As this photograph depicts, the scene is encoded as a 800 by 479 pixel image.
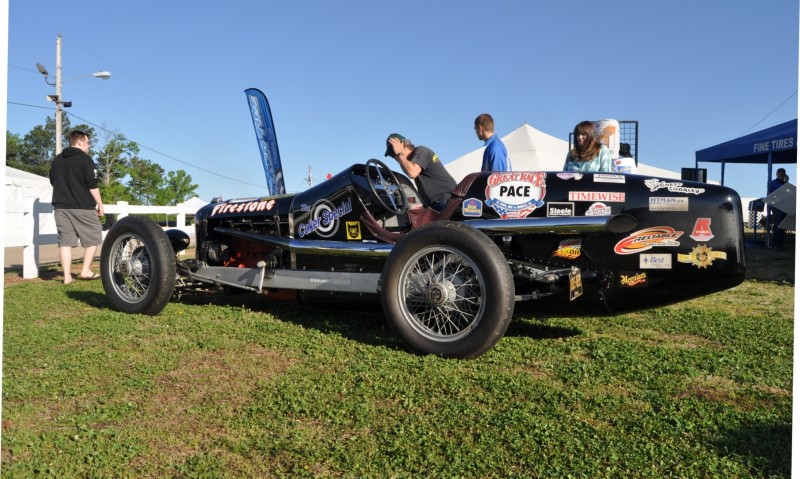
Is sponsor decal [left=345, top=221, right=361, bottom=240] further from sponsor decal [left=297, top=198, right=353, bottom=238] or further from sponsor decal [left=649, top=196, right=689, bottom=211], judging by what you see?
sponsor decal [left=649, top=196, right=689, bottom=211]

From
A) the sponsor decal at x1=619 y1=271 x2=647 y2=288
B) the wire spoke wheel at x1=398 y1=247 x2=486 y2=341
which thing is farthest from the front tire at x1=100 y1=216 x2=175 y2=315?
the sponsor decal at x1=619 y1=271 x2=647 y2=288

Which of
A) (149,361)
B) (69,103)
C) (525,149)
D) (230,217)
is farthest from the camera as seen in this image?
(69,103)

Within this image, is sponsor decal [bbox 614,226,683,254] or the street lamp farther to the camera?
the street lamp

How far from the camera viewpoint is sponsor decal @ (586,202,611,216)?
371cm

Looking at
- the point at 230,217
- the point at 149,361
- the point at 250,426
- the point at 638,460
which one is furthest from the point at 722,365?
the point at 230,217

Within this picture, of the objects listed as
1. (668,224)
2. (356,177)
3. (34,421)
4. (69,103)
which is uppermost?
(69,103)

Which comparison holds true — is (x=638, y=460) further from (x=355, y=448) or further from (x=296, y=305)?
(x=296, y=305)

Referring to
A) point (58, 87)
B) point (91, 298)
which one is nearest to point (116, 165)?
point (58, 87)

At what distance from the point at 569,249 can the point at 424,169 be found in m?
1.52

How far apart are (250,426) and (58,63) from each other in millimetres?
30244

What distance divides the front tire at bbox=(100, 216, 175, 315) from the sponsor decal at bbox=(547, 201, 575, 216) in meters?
3.11

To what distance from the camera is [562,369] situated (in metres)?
3.30

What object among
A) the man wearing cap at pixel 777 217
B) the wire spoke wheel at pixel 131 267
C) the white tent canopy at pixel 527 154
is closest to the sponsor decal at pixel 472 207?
the wire spoke wheel at pixel 131 267

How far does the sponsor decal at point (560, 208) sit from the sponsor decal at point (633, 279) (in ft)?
1.66
